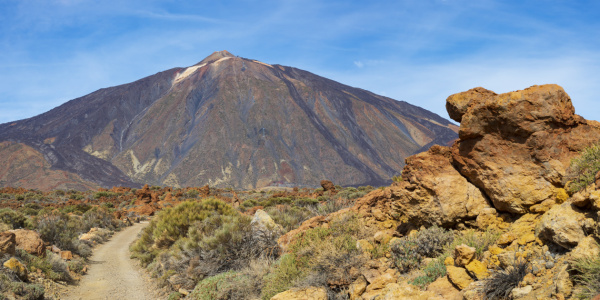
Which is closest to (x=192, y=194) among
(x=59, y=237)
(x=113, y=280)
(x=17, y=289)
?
(x=59, y=237)

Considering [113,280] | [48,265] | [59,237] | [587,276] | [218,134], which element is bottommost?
[113,280]

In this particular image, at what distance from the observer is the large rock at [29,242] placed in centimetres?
1130

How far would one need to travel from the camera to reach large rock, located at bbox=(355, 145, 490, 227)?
6.44 metres

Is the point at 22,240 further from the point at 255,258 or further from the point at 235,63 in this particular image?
the point at 235,63

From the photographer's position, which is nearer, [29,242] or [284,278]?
[284,278]

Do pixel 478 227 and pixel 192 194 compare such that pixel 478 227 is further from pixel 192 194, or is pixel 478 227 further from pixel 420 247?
pixel 192 194

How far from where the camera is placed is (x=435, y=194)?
21.8ft

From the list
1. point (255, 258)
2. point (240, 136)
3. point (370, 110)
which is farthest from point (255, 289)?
point (370, 110)

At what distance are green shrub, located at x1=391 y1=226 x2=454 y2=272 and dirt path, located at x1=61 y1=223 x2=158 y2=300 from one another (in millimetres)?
7182

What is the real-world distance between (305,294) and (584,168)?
426 centimetres

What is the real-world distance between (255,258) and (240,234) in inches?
36.5

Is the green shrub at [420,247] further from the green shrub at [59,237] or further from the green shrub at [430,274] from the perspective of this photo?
the green shrub at [59,237]

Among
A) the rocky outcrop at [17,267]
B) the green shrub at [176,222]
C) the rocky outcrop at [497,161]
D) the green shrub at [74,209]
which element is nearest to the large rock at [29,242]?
the rocky outcrop at [17,267]

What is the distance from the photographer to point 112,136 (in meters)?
141
